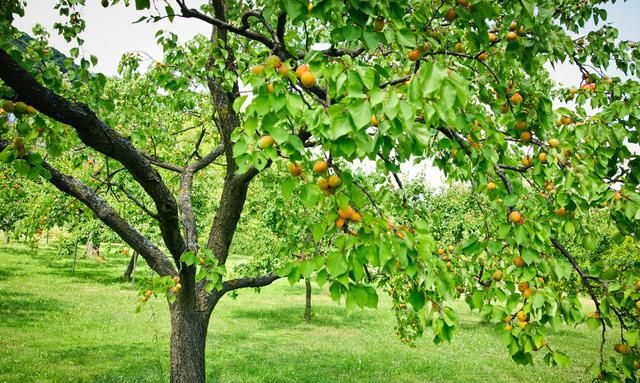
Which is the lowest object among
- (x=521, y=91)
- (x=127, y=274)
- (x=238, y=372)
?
(x=238, y=372)

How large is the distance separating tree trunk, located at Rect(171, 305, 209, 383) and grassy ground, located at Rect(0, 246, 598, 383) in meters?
1.90

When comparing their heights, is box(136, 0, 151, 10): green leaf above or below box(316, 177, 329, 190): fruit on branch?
above

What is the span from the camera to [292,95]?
6.61 feet

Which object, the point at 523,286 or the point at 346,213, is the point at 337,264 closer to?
the point at 346,213

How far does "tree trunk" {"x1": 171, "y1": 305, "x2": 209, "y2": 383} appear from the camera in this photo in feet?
18.5

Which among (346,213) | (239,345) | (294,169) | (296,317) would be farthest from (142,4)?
(296,317)

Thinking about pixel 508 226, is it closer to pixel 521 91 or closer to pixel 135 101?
pixel 521 91

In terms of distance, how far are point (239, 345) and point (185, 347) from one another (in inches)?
398

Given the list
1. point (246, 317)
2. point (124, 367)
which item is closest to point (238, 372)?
point (124, 367)

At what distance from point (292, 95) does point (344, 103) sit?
10.3 inches

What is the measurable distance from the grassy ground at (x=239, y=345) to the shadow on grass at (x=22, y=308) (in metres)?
0.03

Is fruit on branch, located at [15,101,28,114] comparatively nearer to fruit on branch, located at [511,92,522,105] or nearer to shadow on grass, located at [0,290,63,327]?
fruit on branch, located at [511,92,522,105]

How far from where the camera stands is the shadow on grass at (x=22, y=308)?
14.5 m

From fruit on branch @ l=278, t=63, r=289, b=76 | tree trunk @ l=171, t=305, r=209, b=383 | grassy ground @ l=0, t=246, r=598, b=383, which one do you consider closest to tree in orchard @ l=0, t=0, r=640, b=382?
fruit on branch @ l=278, t=63, r=289, b=76
